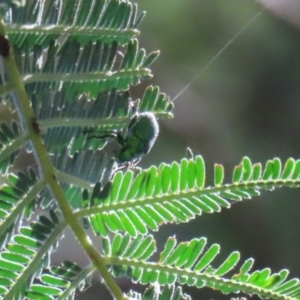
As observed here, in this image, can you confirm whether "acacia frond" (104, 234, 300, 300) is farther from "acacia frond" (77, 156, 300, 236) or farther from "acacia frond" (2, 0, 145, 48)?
"acacia frond" (2, 0, 145, 48)

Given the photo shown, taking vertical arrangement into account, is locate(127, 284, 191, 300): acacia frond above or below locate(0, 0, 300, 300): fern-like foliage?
below

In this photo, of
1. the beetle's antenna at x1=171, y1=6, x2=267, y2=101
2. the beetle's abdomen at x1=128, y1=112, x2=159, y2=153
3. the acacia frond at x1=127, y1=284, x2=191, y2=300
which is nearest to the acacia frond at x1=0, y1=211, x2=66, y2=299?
the acacia frond at x1=127, y1=284, x2=191, y2=300

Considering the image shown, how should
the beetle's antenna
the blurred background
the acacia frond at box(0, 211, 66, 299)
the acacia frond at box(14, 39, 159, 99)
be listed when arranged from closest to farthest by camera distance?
the acacia frond at box(0, 211, 66, 299)
the acacia frond at box(14, 39, 159, 99)
the blurred background
the beetle's antenna

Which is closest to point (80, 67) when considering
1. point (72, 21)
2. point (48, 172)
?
point (72, 21)

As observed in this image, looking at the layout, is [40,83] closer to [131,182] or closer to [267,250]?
[131,182]

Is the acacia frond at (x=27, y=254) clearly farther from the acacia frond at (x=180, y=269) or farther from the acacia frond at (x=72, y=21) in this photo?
the acacia frond at (x=72, y=21)
